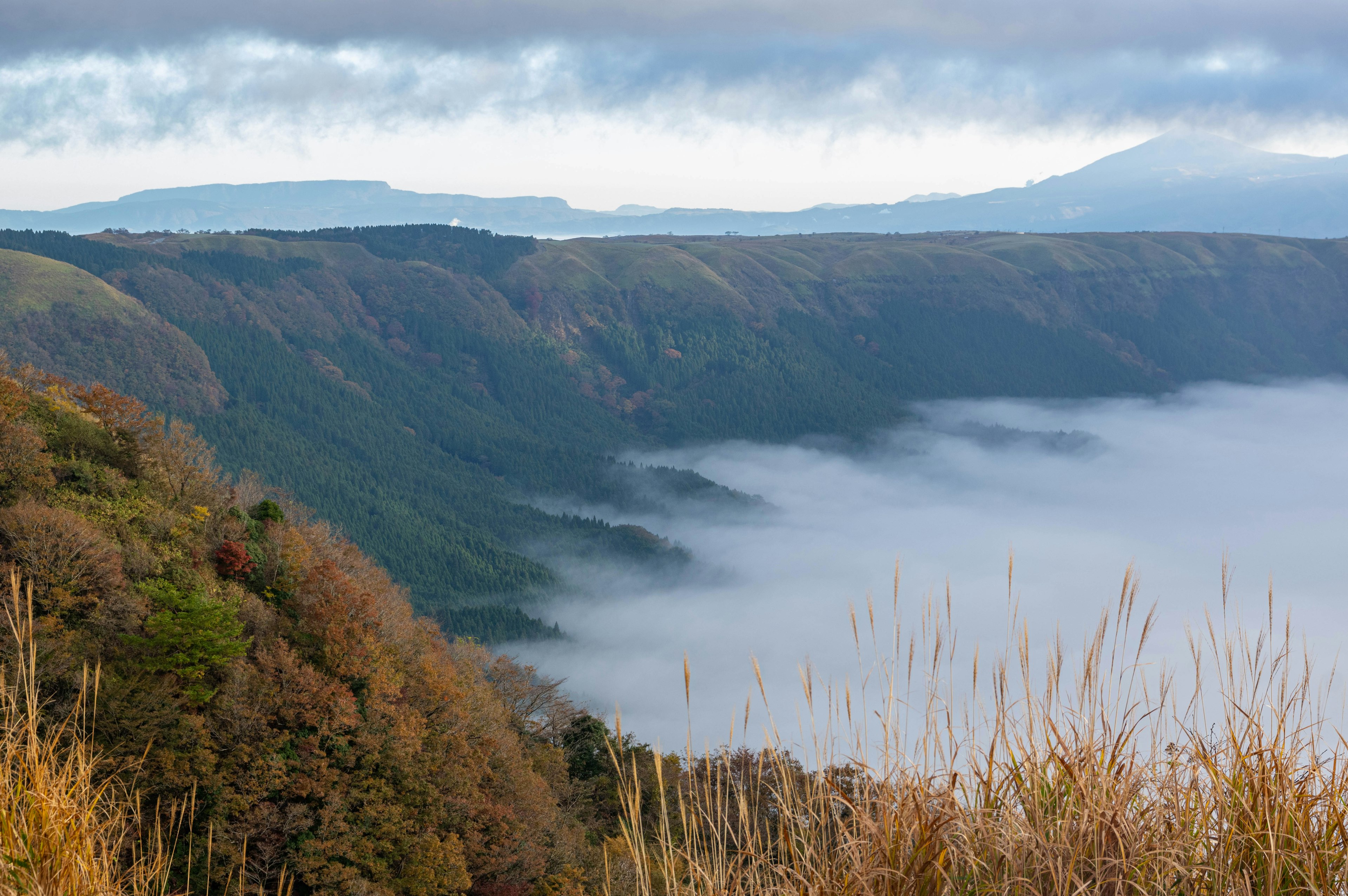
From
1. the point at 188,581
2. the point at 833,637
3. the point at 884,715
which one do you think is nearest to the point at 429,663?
the point at 188,581

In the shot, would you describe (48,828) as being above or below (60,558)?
above

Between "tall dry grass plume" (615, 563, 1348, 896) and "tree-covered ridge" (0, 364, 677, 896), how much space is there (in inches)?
1057

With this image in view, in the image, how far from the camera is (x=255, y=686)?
32469 mm

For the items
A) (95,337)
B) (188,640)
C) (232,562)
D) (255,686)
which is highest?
(95,337)

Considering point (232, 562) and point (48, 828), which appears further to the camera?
point (232, 562)

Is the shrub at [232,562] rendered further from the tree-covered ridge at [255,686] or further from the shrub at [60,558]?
the shrub at [60,558]

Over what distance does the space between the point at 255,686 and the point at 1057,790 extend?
113ft

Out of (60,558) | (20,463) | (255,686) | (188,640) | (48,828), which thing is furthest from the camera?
(20,463)

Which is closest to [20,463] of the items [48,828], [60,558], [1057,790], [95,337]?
[60,558]

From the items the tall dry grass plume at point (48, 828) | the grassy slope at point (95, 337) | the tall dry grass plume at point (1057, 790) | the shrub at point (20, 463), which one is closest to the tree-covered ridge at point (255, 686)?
the shrub at point (20, 463)

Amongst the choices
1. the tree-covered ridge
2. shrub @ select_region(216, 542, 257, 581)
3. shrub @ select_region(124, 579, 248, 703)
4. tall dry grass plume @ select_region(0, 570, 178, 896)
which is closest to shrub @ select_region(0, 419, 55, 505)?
→ the tree-covered ridge

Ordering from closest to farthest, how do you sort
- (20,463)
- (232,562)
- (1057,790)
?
(1057,790) → (20,463) → (232,562)

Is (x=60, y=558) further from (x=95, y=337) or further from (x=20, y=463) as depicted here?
(x=95, y=337)

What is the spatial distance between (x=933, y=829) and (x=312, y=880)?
31271 mm
